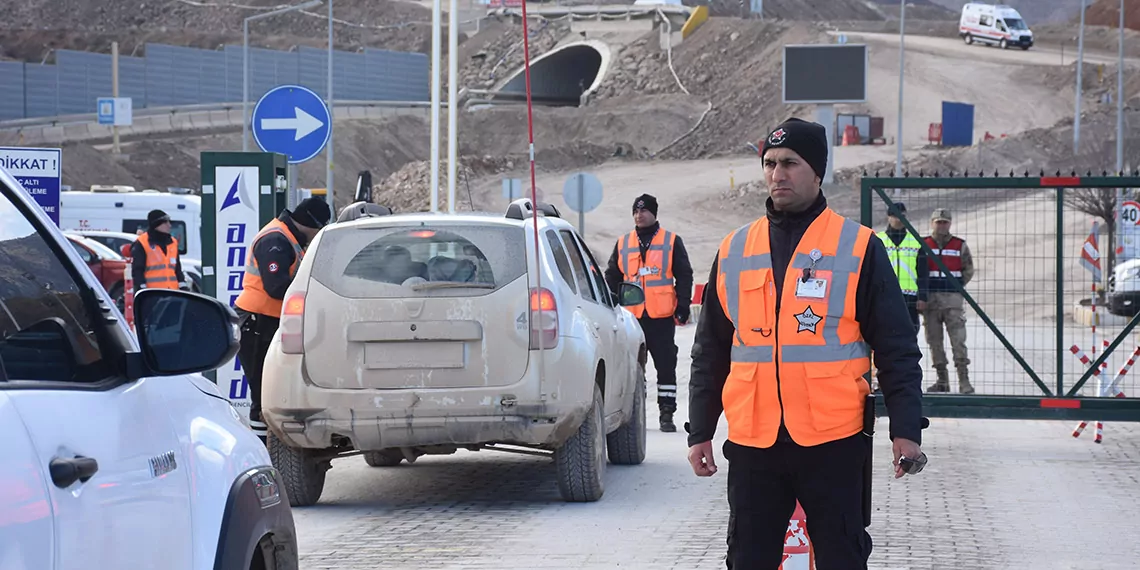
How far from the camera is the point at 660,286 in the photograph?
13.7 meters

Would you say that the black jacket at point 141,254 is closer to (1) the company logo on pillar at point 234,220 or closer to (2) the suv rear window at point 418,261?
(1) the company logo on pillar at point 234,220

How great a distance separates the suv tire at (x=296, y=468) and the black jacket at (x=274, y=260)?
5.07 feet

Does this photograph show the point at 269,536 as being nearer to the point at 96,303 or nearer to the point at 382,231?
the point at 96,303

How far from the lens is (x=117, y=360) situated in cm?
344

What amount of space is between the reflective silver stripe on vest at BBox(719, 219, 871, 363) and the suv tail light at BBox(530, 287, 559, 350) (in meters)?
4.17

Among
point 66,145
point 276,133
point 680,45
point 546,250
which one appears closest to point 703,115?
point 680,45

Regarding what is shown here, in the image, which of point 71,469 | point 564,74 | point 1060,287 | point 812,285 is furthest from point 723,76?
point 71,469

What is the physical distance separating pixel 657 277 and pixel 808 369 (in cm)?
876

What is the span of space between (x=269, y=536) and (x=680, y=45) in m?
96.1

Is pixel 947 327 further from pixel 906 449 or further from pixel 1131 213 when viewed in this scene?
pixel 1131 213

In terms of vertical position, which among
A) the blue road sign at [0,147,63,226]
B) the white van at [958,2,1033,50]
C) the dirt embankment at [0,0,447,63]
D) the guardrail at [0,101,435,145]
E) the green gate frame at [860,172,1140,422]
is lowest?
the green gate frame at [860,172,1140,422]

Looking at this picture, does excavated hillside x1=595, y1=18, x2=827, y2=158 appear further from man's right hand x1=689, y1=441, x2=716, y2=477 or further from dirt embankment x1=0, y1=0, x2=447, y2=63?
man's right hand x1=689, y1=441, x2=716, y2=477

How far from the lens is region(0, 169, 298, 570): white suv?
109 inches

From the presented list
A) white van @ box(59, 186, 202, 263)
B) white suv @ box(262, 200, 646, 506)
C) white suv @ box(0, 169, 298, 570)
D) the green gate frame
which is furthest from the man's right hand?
white van @ box(59, 186, 202, 263)
